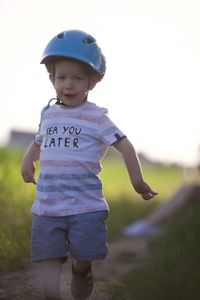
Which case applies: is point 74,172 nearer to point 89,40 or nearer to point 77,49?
point 77,49

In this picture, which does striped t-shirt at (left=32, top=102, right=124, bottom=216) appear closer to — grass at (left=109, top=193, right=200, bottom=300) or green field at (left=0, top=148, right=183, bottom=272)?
grass at (left=109, top=193, right=200, bottom=300)

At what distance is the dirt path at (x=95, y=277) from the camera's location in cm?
409

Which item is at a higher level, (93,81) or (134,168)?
(93,81)

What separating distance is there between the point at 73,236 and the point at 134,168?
521 mm

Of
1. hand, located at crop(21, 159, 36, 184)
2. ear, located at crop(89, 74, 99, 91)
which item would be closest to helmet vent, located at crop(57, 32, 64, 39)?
ear, located at crop(89, 74, 99, 91)

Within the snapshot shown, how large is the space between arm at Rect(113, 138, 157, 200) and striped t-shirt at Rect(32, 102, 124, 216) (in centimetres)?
6

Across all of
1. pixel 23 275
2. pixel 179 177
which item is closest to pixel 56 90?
pixel 23 275

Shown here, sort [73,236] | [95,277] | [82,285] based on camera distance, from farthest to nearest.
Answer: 1. [95,277]
2. [82,285]
3. [73,236]

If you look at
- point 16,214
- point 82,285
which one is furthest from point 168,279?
point 16,214

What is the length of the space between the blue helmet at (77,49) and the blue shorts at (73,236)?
2.90ft

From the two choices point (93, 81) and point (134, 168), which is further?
point (93, 81)

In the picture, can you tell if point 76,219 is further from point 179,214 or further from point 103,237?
point 179,214

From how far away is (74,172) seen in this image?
12.8 feet

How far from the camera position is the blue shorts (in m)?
3.87
